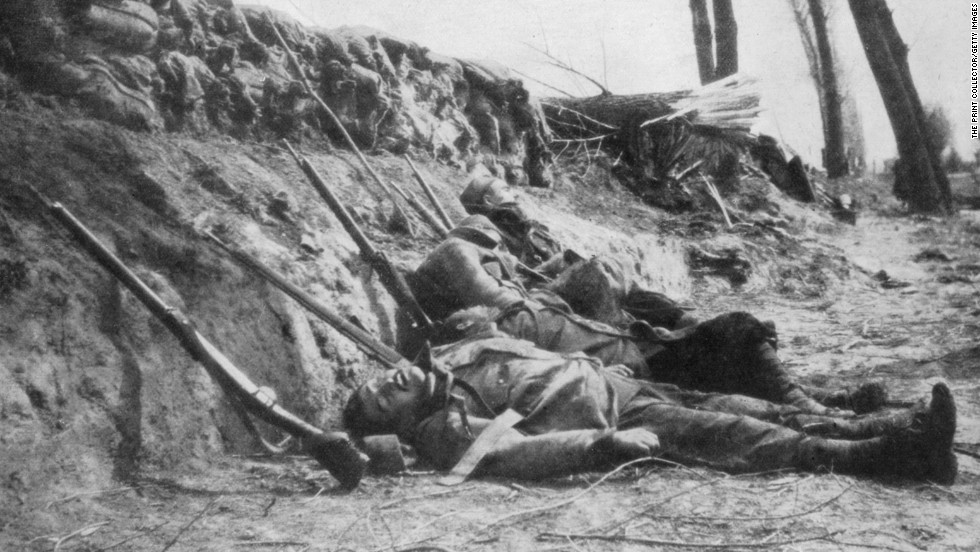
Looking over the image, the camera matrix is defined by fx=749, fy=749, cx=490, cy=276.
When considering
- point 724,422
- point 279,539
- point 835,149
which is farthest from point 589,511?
point 835,149

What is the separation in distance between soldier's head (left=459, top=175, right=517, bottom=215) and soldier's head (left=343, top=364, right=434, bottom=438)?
2.15 metres

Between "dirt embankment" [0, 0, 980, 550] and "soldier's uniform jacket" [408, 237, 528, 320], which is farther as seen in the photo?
"soldier's uniform jacket" [408, 237, 528, 320]

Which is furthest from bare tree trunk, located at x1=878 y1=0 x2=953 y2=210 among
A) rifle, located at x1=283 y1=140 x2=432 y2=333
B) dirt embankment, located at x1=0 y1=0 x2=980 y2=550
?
rifle, located at x1=283 y1=140 x2=432 y2=333

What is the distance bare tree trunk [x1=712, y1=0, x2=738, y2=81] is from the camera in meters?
12.2

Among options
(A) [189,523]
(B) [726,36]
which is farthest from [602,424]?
(B) [726,36]

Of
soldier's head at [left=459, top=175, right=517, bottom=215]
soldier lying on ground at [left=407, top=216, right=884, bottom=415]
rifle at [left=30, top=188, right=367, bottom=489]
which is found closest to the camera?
rifle at [left=30, top=188, right=367, bottom=489]

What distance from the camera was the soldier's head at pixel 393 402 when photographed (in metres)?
2.86

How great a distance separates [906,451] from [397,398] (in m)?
1.77

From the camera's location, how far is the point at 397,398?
2.87 meters

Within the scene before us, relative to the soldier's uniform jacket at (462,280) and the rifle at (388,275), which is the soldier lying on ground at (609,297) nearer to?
the soldier's uniform jacket at (462,280)

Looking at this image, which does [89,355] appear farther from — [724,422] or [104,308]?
[724,422]

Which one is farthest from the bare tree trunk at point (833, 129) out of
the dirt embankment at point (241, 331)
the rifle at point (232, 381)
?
the rifle at point (232, 381)

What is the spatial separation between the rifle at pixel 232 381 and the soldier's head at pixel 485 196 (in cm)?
246

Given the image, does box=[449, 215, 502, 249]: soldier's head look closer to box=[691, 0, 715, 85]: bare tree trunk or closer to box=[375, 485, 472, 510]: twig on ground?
box=[375, 485, 472, 510]: twig on ground
